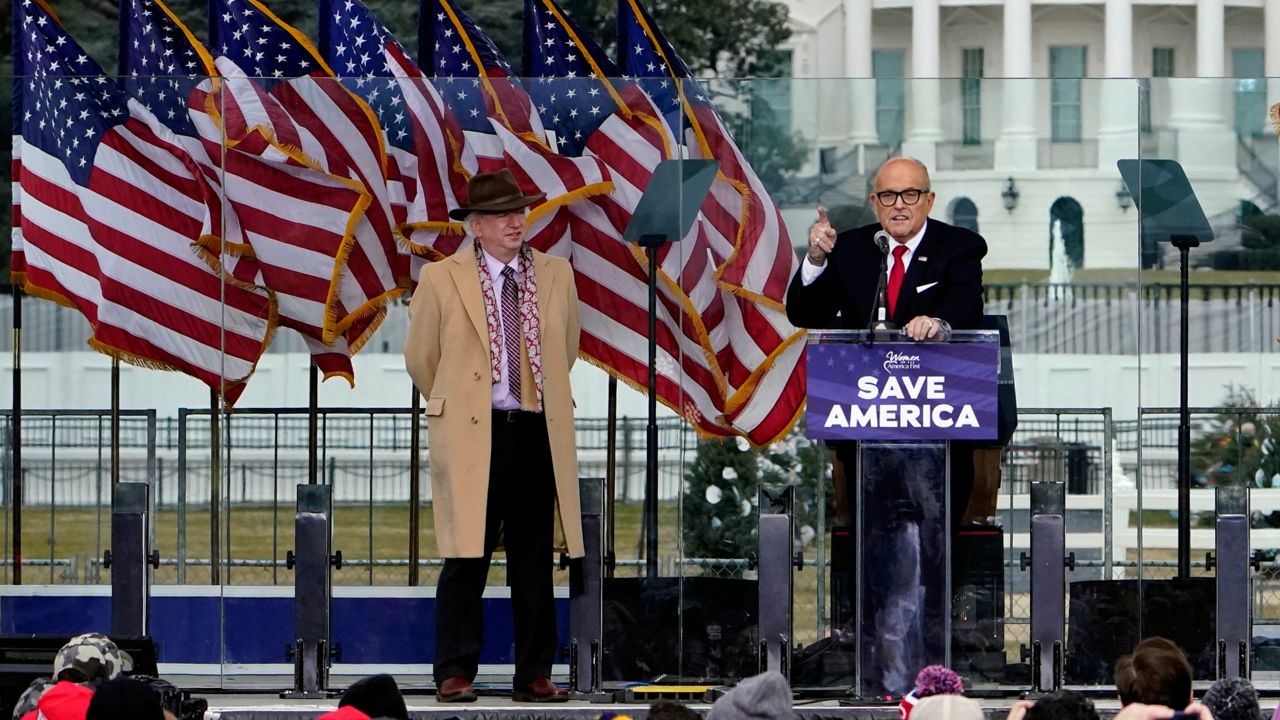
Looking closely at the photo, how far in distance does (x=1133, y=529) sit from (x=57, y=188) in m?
4.38

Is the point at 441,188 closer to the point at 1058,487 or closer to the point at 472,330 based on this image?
the point at 472,330

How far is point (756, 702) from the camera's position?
703 cm

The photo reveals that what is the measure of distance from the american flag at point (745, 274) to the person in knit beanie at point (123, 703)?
357 cm

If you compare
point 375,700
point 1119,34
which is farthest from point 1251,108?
point 1119,34

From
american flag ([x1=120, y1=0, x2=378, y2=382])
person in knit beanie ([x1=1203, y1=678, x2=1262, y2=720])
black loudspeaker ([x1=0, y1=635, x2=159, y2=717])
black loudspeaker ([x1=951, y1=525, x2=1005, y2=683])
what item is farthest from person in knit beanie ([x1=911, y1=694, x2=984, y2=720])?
american flag ([x1=120, y1=0, x2=378, y2=382])

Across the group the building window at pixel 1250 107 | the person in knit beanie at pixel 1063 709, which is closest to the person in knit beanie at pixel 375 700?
the person in knit beanie at pixel 1063 709

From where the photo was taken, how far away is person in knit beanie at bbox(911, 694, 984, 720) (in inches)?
278

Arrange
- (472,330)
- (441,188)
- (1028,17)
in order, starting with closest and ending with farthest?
(472,330)
(441,188)
(1028,17)

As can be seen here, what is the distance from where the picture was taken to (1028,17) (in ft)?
176

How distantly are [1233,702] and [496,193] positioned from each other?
350 centimetres

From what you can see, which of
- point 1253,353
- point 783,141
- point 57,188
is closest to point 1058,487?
point 1253,353

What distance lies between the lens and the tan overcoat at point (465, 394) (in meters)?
9.32

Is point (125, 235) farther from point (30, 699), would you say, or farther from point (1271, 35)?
point (1271, 35)

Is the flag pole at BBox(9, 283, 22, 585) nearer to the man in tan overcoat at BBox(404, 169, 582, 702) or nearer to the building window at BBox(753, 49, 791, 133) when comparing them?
the man in tan overcoat at BBox(404, 169, 582, 702)
